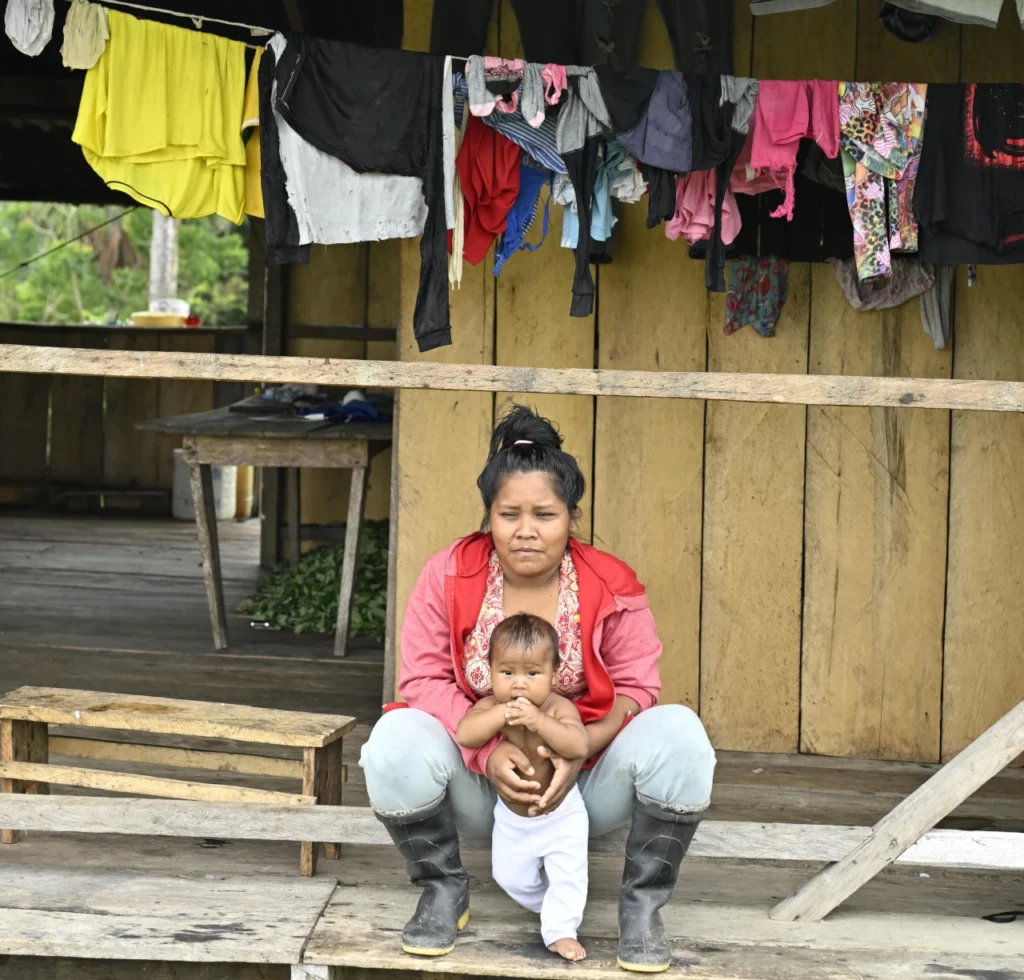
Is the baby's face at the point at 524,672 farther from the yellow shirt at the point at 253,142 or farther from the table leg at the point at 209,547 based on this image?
the table leg at the point at 209,547

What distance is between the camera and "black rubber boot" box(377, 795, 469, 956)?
2.61 m

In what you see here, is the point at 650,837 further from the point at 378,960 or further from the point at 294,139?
the point at 294,139

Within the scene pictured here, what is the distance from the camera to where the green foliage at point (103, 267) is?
19500mm

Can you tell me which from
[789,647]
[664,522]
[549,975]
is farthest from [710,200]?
[549,975]

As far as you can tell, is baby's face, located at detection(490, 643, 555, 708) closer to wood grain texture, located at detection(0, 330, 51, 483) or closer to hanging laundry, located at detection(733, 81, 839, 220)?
hanging laundry, located at detection(733, 81, 839, 220)

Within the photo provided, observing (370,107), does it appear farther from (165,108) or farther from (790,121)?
(790,121)

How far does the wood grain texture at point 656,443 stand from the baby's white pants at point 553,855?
1590mm

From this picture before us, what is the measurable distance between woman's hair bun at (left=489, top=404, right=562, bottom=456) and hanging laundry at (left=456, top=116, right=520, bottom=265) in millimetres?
933

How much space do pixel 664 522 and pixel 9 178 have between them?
7.39m

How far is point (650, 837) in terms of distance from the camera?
2594 millimetres

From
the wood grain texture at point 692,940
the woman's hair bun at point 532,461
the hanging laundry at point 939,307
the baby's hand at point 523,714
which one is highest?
the hanging laundry at point 939,307

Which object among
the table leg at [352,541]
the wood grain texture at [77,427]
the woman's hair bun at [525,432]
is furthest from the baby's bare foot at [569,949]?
the wood grain texture at [77,427]

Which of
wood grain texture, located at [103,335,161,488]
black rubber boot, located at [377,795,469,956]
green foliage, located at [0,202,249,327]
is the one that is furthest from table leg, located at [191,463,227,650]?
green foliage, located at [0,202,249,327]

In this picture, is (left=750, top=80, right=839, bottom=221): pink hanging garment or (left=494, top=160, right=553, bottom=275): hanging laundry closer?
(left=750, top=80, right=839, bottom=221): pink hanging garment
